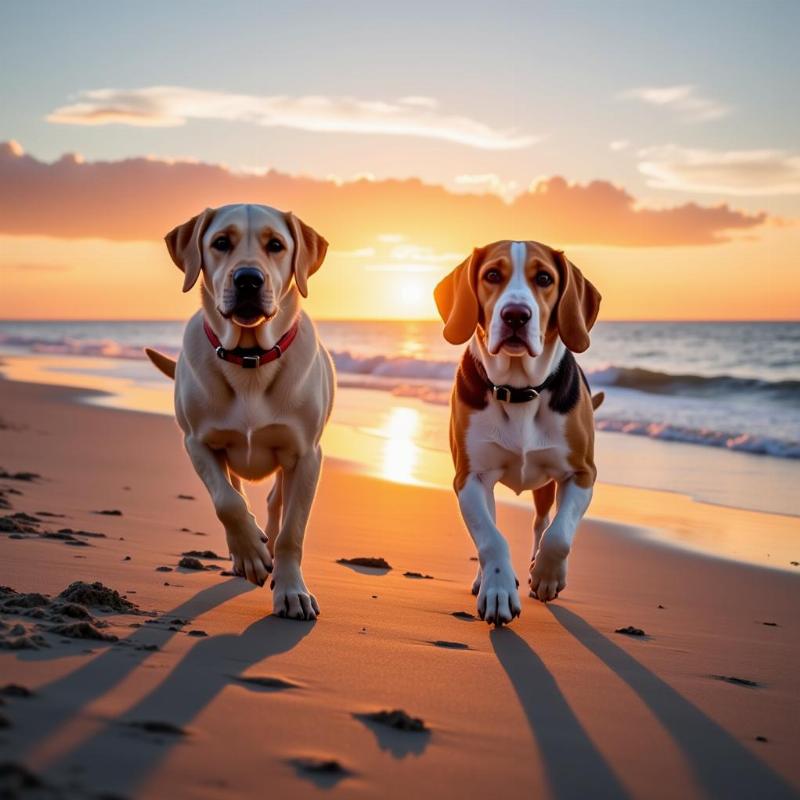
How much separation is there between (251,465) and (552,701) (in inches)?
81.3

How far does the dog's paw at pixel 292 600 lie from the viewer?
473 centimetres

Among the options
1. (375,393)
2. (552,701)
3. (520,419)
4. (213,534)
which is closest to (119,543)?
(213,534)

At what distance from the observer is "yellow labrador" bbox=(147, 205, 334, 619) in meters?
4.89

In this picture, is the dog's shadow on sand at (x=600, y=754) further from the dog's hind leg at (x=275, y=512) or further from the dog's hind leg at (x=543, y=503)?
the dog's hind leg at (x=275, y=512)

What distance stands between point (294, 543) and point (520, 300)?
1.58 metres

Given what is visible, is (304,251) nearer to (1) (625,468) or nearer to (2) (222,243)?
(2) (222,243)

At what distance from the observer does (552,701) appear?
3.73 m

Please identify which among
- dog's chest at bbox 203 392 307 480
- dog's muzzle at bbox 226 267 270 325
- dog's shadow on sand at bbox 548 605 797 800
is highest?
dog's muzzle at bbox 226 267 270 325

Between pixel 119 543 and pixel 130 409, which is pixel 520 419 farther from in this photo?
pixel 130 409

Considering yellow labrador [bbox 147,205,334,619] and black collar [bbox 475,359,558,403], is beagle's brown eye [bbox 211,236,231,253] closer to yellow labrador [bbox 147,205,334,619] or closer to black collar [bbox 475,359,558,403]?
yellow labrador [bbox 147,205,334,619]

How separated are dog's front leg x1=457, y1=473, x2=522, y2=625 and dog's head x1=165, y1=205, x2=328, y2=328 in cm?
131

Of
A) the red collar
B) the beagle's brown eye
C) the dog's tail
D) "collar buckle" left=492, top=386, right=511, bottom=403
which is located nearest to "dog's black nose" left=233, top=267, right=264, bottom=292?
the beagle's brown eye

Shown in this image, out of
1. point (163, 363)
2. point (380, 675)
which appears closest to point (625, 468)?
point (163, 363)

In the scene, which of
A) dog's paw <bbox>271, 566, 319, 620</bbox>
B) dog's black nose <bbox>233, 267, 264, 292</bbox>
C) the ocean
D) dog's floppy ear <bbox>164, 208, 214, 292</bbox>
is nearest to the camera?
dog's paw <bbox>271, 566, 319, 620</bbox>
